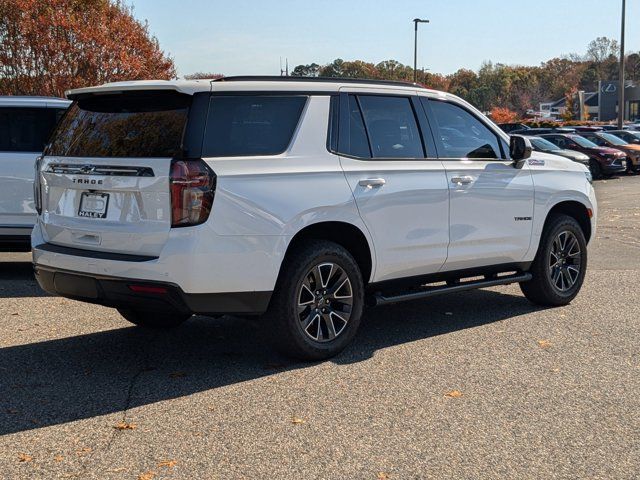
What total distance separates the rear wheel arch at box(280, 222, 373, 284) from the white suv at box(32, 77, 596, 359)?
2cm

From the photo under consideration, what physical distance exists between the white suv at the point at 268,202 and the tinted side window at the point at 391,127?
0.01 metres

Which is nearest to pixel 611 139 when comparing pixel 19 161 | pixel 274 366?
pixel 19 161

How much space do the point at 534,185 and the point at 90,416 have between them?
4.49m

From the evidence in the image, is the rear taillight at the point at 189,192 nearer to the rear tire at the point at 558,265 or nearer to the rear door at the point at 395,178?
the rear door at the point at 395,178

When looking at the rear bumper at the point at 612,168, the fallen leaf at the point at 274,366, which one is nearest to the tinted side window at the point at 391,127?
the fallen leaf at the point at 274,366

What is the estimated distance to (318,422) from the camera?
504 cm

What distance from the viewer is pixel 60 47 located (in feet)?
77.8

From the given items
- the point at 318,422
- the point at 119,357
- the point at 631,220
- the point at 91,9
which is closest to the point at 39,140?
the point at 119,357


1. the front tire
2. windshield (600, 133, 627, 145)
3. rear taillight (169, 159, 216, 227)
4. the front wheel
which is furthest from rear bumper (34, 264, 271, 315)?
windshield (600, 133, 627, 145)

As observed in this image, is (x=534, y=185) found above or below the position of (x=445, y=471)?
above

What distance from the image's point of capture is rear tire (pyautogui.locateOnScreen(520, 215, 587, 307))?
26.7 ft

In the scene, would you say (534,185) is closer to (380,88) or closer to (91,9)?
Answer: (380,88)

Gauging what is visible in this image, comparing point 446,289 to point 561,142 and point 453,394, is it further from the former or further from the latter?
point 561,142

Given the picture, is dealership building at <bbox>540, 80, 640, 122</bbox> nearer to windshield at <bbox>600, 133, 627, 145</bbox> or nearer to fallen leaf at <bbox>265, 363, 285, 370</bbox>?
windshield at <bbox>600, 133, 627, 145</bbox>
